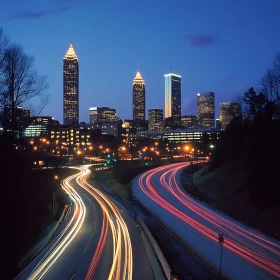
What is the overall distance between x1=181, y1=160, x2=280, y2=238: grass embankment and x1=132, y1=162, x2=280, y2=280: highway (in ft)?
3.47

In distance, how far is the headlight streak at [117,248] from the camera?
20.6 meters

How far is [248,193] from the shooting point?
37.3m

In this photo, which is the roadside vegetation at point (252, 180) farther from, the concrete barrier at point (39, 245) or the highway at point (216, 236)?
the concrete barrier at point (39, 245)

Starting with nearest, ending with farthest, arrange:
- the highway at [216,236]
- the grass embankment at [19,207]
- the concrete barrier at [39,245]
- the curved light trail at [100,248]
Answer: the highway at [216,236], the curved light trail at [100,248], the concrete barrier at [39,245], the grass embankment at [19,207]

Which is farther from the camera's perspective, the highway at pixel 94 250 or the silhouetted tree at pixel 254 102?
the silhouetted tree at pixel 254 102

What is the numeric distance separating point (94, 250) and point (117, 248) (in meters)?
1.48

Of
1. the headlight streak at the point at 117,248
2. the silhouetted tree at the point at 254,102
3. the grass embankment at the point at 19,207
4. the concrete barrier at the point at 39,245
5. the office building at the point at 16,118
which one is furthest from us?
the silhouetted tree at the point at 254,102

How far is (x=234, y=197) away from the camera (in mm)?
39312

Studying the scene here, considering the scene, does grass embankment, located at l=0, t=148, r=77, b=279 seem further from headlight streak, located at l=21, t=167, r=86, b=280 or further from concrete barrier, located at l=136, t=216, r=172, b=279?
concrete barrier, located at l=136, t=216, r=172, b=279

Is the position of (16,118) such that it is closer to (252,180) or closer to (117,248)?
(117,248)

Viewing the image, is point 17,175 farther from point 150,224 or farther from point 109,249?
point 150,224

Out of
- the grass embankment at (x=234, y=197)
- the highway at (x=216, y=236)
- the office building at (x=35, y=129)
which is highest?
the office building at (x=35, y=129)

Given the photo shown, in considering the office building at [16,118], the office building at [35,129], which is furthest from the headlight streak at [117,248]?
the office building at [16,118]

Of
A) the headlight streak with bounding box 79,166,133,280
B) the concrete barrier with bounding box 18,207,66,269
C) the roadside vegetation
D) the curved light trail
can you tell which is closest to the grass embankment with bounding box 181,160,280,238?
the roadside vegetation
